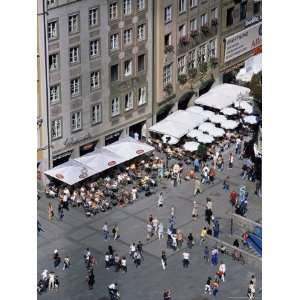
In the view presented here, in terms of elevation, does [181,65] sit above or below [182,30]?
below


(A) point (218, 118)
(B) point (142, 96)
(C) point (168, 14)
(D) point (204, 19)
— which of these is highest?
(C) point (168, 14)

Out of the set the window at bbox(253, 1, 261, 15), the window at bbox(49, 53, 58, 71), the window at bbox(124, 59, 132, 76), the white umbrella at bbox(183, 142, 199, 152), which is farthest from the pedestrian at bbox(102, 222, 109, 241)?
the window at bbox(253, 1, 261, 15)

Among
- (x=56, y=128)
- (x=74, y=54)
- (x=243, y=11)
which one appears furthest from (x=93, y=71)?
(x=243, y=11)

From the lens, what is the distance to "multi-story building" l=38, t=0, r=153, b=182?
31906 mm

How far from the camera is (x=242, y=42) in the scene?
33375mm

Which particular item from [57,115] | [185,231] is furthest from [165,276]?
[57,115]

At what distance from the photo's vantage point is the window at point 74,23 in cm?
3184

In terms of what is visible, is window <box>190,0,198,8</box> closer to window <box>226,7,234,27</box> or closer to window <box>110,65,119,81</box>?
window <box>226,7,234,27</box>

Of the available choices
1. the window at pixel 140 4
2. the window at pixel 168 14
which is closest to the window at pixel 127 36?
the window at pixel 140 4

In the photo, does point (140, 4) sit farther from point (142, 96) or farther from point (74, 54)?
point (142, 96)

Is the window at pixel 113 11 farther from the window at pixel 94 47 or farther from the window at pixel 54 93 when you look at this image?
the window at pixel 54 93

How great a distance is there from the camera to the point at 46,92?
32344mm

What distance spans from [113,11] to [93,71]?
1366 millimetres
